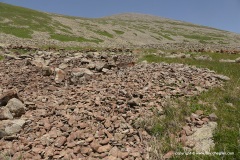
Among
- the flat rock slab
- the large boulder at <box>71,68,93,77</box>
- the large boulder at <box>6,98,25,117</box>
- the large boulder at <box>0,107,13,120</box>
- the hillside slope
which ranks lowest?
the large boulder at <box>0,107,13,120</box>

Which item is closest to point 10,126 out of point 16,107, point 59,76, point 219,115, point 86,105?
point 16,107

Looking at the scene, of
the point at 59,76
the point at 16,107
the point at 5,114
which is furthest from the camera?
the point at 59,76

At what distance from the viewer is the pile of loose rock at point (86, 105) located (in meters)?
7.58

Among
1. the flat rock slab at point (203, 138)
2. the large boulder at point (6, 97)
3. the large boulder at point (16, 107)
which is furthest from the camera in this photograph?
the large boulder at point (6, 97)

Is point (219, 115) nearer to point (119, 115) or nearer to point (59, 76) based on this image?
point (119, 115)

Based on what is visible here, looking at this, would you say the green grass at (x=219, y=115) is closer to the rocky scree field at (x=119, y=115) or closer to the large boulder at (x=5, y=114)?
the rocky scree field at (x=119, y=115)

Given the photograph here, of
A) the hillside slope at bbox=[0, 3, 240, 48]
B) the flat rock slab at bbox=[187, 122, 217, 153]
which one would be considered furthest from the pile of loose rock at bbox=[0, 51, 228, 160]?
the hillside slope at bbox=[0, 3, 240, 48]

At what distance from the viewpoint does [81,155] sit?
731cm

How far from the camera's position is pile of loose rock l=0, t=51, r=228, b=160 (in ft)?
24.9

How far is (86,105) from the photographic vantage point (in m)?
9.80

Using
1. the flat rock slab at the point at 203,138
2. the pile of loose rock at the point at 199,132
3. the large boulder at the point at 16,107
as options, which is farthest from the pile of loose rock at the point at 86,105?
the flat rock slab at the point at 203,138

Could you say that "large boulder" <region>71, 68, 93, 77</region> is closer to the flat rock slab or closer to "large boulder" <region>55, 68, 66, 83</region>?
"large boulder" <region>55, 68, 66, 83</region>

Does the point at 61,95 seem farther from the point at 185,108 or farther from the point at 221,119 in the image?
the point at 221,119

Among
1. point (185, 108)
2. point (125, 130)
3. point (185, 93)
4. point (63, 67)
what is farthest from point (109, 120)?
point (63, 67)
